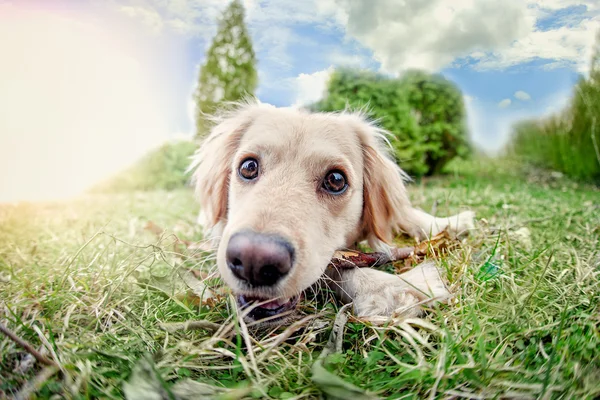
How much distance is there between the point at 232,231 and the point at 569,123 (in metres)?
8.14

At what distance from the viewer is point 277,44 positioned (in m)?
3.18

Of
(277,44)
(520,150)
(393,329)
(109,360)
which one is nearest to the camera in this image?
(109,360)

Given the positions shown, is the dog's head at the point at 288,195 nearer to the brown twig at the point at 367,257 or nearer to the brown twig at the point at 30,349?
the brown twig at the point at 367,257

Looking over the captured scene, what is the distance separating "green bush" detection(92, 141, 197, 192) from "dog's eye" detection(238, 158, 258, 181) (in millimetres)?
8739

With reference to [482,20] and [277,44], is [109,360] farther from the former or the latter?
[482,20]

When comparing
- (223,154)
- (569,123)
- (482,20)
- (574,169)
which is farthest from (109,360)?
(574,169)

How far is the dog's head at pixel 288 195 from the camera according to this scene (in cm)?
174

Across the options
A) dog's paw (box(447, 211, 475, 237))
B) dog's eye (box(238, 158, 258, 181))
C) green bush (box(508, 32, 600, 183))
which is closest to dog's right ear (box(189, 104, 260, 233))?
dog's eye (box(238, 158, 258, 181))

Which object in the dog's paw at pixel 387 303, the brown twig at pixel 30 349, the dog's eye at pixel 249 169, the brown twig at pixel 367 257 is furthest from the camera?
the dog's eye at pixel 249 169

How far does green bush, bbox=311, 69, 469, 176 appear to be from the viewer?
6.98m

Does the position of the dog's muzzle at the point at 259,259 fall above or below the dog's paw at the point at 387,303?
above

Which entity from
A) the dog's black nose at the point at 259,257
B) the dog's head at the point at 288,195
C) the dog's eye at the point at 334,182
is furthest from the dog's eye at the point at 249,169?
the dog's black nose at the point at 259,257

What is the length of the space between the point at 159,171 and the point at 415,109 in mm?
7333

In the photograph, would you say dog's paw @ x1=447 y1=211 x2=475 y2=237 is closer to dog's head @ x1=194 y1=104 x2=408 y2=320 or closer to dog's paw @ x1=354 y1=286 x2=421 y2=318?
dog's head @ x1=194 y1=104 x2=408 y2=320
